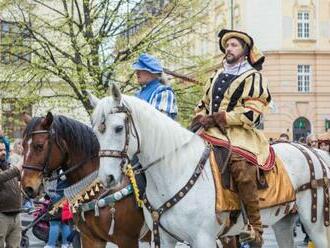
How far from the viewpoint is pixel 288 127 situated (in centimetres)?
4844

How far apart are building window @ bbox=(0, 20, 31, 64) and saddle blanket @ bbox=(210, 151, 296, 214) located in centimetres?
1431

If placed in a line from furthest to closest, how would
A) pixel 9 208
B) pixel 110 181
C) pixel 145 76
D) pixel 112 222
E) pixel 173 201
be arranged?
1. pixel 9 208
2. pixel 145 76
3. pixel 112 222
4. pixel 173 201
5. pixel 110 181

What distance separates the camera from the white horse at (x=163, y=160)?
6332 mm

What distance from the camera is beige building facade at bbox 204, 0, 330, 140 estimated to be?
49094mm

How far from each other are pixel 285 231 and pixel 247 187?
1.92 meters

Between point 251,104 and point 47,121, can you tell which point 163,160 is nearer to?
point 251,104

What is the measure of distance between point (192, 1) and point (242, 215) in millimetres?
14901

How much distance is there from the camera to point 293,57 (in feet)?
163

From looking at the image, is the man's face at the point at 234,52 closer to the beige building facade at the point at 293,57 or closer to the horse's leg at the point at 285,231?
the horse's leg at the point at 285,231

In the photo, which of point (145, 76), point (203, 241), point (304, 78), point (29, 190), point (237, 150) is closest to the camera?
point (203, 241)

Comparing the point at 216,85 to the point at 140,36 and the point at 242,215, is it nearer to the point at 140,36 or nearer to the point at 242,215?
the point at 242,215

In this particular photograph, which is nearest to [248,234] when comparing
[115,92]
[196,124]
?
[196,124]

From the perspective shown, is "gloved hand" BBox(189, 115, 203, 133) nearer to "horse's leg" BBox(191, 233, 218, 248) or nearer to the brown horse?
the brown horse

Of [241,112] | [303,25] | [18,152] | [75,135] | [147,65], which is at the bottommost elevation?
[18,152]
